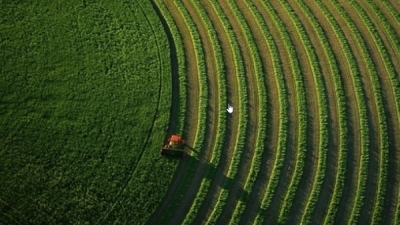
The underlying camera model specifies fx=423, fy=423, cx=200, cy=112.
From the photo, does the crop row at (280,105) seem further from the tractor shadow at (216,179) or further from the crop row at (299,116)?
the tractor shadow at (216,179)

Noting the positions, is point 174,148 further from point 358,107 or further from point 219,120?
point 358,107

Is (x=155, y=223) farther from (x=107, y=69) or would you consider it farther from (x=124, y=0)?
(x=124, y=0)

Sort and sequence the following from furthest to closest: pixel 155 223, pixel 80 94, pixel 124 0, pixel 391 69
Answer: pixel 124 0 → pixel 391 69 → pixel 80 94 → pixel 155 223

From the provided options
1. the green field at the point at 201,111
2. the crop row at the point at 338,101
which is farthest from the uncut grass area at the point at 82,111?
the crop row at the point at 338,101

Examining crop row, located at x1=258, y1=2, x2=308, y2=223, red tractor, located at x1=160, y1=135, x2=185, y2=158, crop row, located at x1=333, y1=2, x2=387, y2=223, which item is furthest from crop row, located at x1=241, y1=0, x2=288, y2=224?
red tractor, located at x1=160, y1=135, x2=185, y2=158

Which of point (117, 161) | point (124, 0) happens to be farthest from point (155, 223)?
point (124, 0)

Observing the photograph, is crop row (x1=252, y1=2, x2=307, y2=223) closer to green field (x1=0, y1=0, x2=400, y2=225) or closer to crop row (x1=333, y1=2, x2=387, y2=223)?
green field (x1=0, y1=0, x2=400, y2=225)
